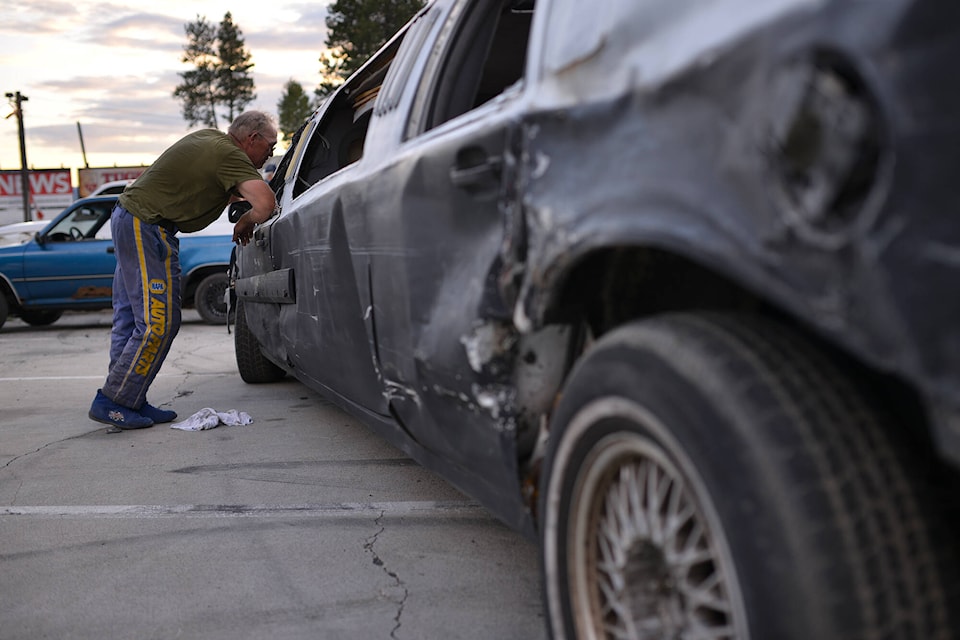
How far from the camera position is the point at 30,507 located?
3340 mm

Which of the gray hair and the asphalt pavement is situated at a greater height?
the gray hair

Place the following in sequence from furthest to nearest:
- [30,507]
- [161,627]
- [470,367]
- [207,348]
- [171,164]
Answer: [207,348] → [171,164] → [30,507] → [161,627] → [470,367]

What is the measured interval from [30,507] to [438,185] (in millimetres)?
2276

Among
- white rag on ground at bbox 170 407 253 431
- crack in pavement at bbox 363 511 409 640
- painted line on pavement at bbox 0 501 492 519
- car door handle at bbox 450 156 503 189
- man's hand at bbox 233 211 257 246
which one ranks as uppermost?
car door handle at bbox 450 156 503 189

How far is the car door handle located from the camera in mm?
1718

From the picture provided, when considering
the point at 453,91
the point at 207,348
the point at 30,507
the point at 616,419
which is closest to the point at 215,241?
the point at 207,348

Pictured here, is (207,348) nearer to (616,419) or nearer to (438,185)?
(438,185)

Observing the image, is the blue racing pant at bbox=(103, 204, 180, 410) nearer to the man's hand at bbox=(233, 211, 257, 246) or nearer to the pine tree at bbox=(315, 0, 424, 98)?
the man's hand at bbox=(233, 211, 257, 246)

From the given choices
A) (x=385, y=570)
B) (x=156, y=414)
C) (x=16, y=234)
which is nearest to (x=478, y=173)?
(x=385, y=570)

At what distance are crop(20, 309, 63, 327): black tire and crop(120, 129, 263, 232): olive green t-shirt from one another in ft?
25.8

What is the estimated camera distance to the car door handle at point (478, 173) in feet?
5.64

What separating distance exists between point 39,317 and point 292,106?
6241cm

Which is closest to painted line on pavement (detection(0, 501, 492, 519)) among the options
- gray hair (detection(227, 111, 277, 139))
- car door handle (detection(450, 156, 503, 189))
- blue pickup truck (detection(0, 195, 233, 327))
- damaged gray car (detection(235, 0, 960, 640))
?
damaged gray car (detection(235, 0, 960, 640))

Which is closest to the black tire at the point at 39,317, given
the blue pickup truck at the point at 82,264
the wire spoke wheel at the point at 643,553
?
the blue pickup truck at the point at 82,264
